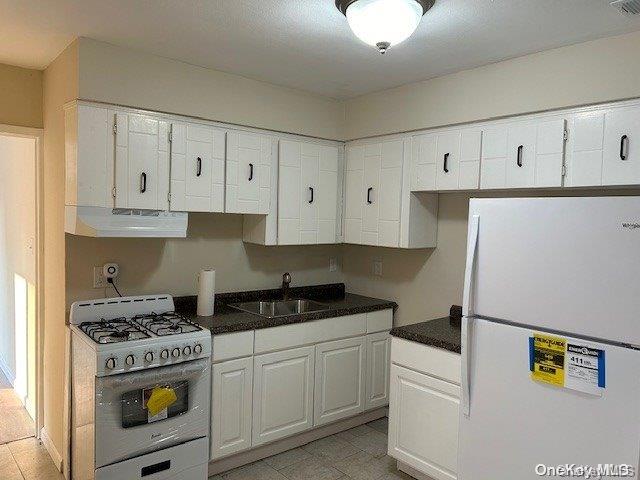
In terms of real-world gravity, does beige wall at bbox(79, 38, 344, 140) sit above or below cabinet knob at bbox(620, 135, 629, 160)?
above

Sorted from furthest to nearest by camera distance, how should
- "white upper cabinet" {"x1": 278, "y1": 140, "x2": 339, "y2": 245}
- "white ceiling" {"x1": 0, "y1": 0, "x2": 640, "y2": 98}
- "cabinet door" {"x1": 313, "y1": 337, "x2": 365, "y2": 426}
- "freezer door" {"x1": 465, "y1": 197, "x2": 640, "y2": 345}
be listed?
"white upper cabinet" {"x1": 278, "y1": 140, "x2": 339, "y2": 245}
"cabinet door" {"x1": 313, "y1": 337, "x2": 365, "y2": 426}
"white ceiling" {"x1": 0, "y1": 0, "x2": 640, "y2": 98}
"freezer door" {"x1": 465, "y1": 197, "x2": 640, "y2": 345}

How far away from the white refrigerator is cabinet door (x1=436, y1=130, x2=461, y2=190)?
80 centimetres

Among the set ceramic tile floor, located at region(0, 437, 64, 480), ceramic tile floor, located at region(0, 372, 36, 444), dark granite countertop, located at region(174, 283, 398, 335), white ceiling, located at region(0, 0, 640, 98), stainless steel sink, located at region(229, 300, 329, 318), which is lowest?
ceramic tile floor, located at region(0, 437, 64, 480)

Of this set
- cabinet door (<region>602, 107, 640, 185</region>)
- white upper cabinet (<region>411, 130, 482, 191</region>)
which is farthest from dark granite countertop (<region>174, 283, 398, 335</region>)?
cabinet door (<region>602, 107, 640, 185</region>)

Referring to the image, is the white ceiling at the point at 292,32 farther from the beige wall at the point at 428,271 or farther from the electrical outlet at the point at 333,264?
the electrical outlet at the point at 333,264

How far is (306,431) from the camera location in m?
3.27

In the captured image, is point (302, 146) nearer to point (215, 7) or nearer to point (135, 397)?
point (215, 7)

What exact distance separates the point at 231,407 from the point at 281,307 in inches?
39.6

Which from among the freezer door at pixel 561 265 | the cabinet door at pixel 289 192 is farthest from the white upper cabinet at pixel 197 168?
the freezer door at pixel 561 265

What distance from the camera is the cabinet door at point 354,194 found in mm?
3623

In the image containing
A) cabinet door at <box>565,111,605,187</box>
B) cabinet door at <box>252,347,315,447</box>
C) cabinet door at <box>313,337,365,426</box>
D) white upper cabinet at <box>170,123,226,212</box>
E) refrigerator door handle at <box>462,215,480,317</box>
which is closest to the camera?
refrigerator door handle at <box>462,215,480,317</box>

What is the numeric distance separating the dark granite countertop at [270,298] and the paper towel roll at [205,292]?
50 mm

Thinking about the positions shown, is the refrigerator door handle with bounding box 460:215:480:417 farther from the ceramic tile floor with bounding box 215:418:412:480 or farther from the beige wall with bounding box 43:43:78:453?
the beige wall with bounding box 43:43:78:453

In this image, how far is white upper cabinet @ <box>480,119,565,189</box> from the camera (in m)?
2.53
